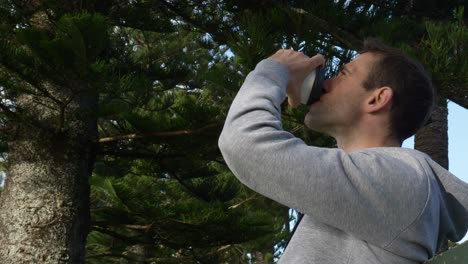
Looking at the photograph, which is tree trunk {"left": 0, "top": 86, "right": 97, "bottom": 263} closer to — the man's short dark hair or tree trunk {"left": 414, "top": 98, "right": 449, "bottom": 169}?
tree trunk {"left": 414, "top": 98, "right": 449, "bottom": 169}

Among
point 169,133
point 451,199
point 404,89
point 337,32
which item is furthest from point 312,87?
point 169,133

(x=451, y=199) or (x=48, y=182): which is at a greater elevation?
(x=48, y=182)

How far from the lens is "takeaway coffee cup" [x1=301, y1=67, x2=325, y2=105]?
55.9 inches

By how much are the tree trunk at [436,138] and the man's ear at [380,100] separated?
3906 mm

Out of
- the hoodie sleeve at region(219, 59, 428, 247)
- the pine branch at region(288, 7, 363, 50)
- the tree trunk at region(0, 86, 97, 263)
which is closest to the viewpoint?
the hoodie sleeve at region(219, 59, 428, 247)

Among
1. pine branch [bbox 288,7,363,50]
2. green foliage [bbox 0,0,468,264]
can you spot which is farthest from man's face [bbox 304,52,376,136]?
pine branch [bbox 288,7,363,50]

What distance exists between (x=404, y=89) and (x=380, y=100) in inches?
2.2

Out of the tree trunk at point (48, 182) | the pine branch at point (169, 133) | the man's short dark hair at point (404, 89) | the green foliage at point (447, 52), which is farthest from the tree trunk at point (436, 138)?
the man's short dark hair at point (404, 89)

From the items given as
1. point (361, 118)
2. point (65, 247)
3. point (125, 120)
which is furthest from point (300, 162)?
point (125, 120)

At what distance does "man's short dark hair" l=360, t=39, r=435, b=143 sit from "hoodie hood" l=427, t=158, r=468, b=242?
0.12 meters

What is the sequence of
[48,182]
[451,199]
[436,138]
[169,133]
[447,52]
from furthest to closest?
[169,133], [436,138], [48,182], [447,52], [451,199]

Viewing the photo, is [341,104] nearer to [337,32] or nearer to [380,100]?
[380,100]

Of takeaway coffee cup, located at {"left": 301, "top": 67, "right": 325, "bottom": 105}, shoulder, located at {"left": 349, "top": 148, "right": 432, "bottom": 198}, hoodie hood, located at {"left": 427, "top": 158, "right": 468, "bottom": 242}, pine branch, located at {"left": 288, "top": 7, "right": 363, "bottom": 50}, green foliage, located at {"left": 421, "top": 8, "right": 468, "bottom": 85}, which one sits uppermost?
pine branch, located at {"left": 288, "top": 7, "right": 363, "bottom": 50}

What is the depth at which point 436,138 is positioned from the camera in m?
5.33
